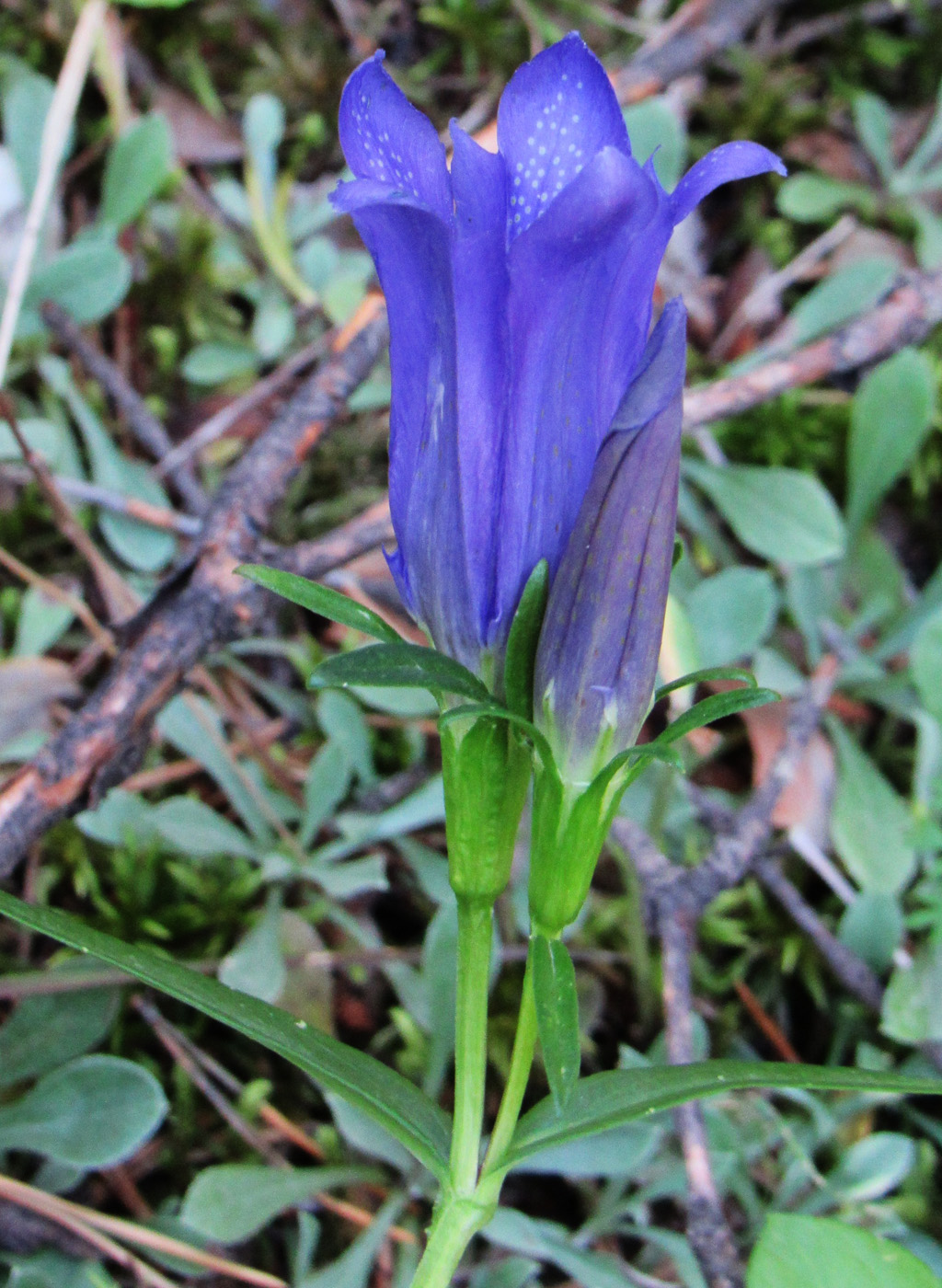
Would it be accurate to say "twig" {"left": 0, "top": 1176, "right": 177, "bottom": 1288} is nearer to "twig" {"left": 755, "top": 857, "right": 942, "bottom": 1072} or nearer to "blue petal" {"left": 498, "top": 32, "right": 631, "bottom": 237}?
"twig" {"left": 755, "top": 857, "right": 942, "bottom": 1072}

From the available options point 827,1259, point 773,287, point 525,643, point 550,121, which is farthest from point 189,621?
point 773,287

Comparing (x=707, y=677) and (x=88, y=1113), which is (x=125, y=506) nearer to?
(x=88, y=1113)

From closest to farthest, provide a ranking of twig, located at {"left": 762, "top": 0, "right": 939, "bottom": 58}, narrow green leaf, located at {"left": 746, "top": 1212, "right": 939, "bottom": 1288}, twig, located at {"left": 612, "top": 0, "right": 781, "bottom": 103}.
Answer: narrow green leaf, located at {"left": 746, "top": 1212, "right": 939, "bottom": 1288}, twig, located at {"left": 612, "top": 0, "right": 781, "bottom": 103}, twig, located at {"left": 762, "top": 0, "right": 939, "bottom": 58}

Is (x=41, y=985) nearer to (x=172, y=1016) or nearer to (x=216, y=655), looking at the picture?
(x=172, y=1016)

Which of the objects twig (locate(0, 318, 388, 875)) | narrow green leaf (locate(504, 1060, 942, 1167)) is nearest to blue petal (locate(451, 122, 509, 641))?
narrow green leaf (locate(504, 1060, 942, 1167))

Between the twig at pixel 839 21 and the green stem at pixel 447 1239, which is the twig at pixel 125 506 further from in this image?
the twig at pixel 839 21
